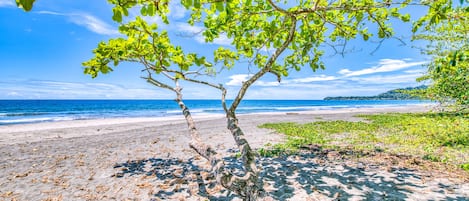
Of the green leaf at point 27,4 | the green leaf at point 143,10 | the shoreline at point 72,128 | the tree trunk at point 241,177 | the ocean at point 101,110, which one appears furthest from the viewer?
the ocean at point 101,110

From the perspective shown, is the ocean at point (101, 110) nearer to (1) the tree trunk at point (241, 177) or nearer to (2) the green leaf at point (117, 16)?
(1) the tree trunk at point (241, 177)

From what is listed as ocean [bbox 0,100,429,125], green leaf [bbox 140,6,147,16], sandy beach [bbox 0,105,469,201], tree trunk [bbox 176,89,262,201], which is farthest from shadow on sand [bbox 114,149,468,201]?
ocean [bbox 0,100,429,125]

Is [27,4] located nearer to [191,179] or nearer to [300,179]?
[191,179]

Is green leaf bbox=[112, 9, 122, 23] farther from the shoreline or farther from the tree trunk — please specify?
the shoreline

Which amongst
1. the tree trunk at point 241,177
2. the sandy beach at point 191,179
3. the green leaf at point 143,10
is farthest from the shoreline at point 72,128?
the green leaf at point 143,10

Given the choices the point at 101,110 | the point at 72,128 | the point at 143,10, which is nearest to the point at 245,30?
the point at 143,10

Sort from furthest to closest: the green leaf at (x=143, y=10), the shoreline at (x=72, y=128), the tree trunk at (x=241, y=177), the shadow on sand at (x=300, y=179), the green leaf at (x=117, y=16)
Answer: the shoreline at (x=72, y=128), the shadow on sand at (x=300, y=179), the tree trunk at (x=241, y=177), the green leaf at (x=143, y=10), the green leaf at (x=117, y=16)

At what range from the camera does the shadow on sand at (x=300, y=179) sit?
494cm

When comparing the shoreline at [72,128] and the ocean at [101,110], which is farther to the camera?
the ocean at [101,110]

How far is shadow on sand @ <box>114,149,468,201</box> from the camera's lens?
494 cm

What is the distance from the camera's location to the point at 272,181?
571 centimetres

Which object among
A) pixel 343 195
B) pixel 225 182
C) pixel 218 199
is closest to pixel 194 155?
pixel 218 199

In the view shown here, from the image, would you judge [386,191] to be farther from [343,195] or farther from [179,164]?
[179,164]

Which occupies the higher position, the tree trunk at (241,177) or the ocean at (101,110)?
the tree trunk at (241,177)
